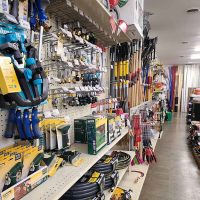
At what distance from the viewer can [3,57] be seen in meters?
0.74

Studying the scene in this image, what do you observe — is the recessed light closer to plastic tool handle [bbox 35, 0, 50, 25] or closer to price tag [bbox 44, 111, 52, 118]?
plastic tool handle [bbox 35, 0, 50, 25]

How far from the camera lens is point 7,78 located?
73 centimetres

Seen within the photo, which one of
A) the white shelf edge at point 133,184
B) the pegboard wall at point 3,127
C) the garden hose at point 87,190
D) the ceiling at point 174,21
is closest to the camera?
the pegboard wall at point 3,127

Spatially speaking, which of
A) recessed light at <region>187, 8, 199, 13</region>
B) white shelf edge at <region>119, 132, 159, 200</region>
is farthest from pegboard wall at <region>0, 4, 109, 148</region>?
recessed light at <region>187, 8, 199, 13</region>

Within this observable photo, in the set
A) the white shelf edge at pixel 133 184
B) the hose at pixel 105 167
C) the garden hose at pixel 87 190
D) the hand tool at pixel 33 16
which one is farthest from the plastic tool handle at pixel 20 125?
the white shelf edge at pixel 133 184

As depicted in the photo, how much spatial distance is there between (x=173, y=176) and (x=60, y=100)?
2667mm

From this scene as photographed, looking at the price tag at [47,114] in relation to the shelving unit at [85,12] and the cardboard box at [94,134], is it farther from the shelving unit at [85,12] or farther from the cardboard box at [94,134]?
the shelving unit at [85,12]

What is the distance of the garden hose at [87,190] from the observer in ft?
4.78

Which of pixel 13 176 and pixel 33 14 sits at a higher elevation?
pixel 33 14

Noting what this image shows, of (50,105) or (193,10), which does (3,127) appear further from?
(193,10)

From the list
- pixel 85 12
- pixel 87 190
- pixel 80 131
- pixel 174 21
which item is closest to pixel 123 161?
pixel 80 131

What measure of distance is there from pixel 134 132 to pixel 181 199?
3.56 ft

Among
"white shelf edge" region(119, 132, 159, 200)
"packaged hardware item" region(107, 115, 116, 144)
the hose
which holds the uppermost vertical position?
"packaged hardware item" region(107, 115, 116, 144)

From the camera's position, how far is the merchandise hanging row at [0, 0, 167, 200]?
889 mm
